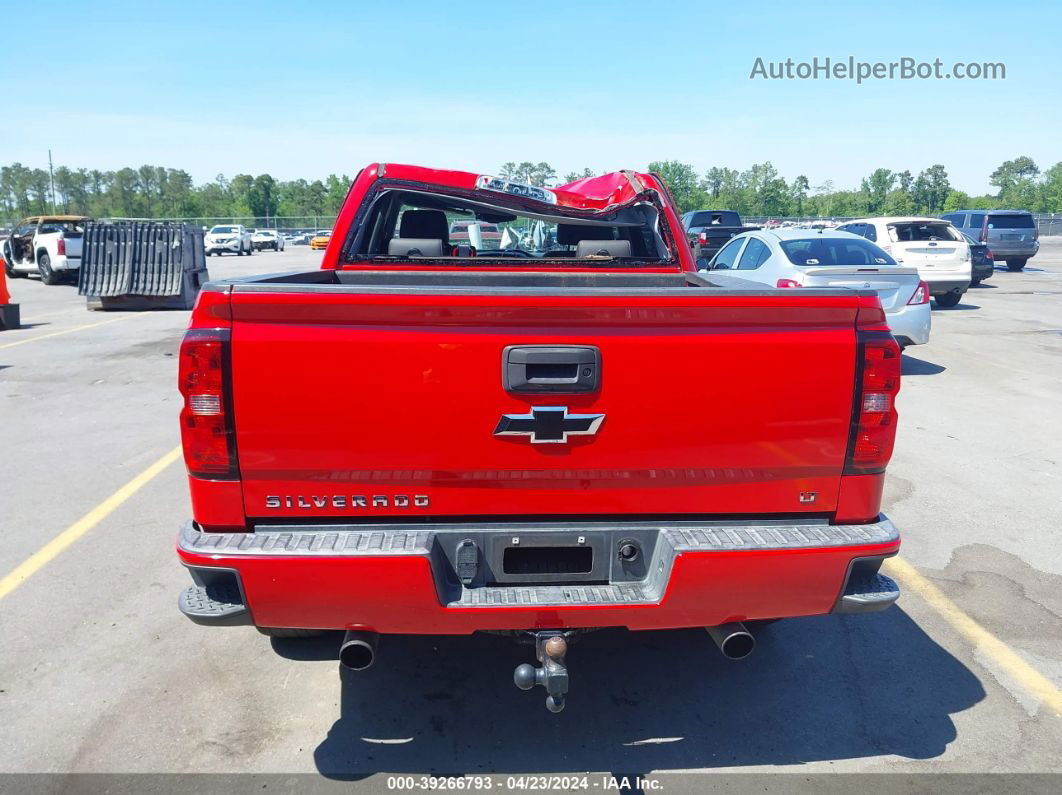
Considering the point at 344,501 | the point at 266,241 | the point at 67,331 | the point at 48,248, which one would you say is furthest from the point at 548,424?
the point at 266,241

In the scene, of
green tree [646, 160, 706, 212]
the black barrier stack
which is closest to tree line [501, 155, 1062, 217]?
green tree [646, 160, 706, 212]

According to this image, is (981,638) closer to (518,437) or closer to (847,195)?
(518,437)

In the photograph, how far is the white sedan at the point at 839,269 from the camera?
946cm

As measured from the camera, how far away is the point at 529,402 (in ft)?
8.39

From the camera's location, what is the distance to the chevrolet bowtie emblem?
2557 millimetres

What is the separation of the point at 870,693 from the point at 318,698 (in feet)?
7.59

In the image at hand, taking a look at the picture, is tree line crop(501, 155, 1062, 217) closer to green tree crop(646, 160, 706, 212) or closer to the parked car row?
green tree crop(646, 160, 706, 212)

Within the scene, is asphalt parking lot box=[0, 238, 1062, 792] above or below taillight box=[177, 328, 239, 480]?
below

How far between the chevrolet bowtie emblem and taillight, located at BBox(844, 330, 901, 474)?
34.0 inches

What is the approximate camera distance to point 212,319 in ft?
8.07

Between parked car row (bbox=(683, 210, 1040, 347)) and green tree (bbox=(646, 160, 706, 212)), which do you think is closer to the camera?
parked car row (bbox=(683, 210, 1040, 347))

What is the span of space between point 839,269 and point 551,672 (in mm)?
7902

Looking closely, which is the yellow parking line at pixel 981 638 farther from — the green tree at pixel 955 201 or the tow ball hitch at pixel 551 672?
the green tree at pixel 955 201

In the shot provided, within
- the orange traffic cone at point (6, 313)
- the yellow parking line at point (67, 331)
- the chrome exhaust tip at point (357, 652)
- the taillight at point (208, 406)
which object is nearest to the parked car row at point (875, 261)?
the chrome exhaust tip at point (357, 652)
